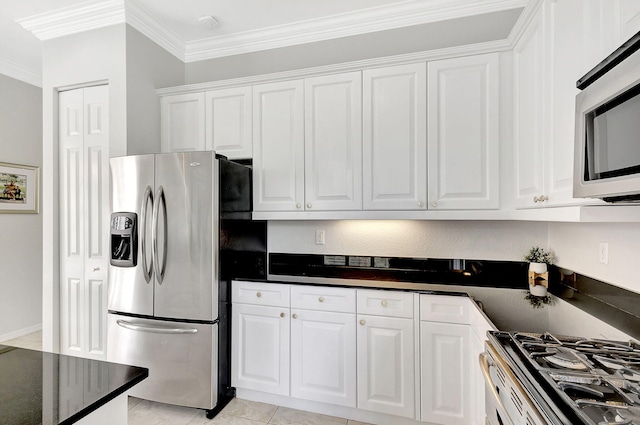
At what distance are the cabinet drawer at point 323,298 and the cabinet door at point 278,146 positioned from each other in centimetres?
63

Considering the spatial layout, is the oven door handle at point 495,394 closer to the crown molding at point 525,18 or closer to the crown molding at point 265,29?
the crown molding at point 525,18

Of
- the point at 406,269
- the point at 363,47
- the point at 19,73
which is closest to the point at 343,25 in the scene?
the point at 363,47

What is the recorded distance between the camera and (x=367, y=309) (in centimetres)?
209

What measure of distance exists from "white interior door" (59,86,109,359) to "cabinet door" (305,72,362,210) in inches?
66.4

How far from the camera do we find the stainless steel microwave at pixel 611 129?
2.57 feet

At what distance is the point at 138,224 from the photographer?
2.28 meters

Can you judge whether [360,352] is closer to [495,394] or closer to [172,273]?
[495,394]

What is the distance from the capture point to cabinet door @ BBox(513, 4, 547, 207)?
1.55 meters

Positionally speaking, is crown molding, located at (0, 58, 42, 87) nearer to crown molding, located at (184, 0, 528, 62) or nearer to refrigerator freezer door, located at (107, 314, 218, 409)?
crown molding, located at (184, 0, 528, 62)

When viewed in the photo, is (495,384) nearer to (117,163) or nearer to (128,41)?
(117,163)

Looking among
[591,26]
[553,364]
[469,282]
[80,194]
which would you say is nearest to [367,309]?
[469,282]

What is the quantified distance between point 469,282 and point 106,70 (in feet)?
10.9

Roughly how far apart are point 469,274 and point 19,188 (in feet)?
16.0

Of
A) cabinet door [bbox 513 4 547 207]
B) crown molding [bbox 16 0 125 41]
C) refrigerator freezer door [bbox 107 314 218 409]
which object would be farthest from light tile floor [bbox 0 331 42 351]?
cabinet door [bbox 513 4 547 207]
